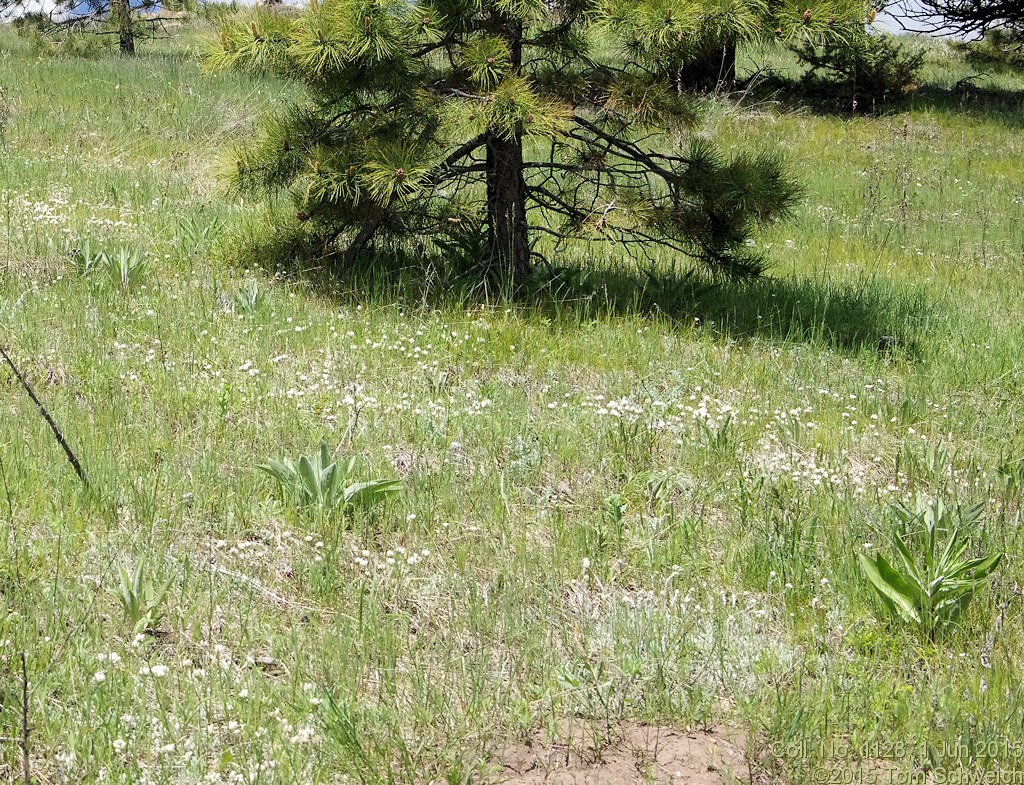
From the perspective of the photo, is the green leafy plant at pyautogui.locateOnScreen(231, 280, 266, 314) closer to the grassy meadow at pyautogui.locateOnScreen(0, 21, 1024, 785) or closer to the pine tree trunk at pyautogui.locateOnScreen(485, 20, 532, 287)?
the grassy meadow at pyautogui.locateOnScreen(0, 21, 1024, 785)

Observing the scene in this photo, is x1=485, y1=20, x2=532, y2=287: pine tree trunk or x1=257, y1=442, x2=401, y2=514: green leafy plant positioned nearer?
x1=257, y1=442, x2=401, y2=514: green leafy plant

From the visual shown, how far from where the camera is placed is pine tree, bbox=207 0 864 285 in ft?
17.6

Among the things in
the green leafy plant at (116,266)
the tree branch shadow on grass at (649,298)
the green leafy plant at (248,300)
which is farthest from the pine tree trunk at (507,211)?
the green leafy plant at (116,266)

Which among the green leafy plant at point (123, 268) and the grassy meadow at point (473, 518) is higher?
the green leafy plant at point (123, 268)

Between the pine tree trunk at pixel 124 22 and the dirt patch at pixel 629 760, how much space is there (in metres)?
18.1

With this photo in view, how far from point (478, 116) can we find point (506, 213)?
101 cm

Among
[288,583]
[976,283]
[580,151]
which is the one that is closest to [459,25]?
[580,151]

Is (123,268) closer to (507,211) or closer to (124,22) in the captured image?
(507,211)

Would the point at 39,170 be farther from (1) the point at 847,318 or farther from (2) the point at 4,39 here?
(2) the point at 4,39

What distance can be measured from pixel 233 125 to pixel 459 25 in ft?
17.2

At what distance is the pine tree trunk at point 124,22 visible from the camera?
674 inches

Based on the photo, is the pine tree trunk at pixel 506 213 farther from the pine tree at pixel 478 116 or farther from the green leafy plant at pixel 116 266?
the green leafy plant at pixel 116 266

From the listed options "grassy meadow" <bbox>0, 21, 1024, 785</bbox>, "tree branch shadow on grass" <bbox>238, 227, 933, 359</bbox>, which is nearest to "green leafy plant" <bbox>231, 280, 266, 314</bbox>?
"grassy meadow" <bbox>0, 21, 1024, 785</bbox>

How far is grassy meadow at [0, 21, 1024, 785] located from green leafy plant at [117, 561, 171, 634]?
0.04ft
